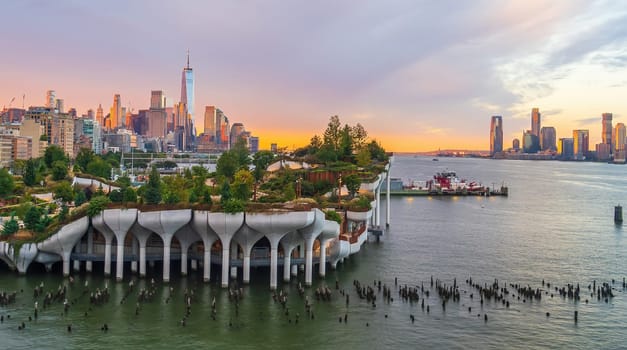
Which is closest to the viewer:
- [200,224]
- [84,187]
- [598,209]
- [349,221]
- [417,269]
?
[200,224]

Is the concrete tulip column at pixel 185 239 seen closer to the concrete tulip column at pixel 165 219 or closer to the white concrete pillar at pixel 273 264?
the concrete tulip column at pixel 165 219

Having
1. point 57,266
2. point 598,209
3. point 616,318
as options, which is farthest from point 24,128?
point 616,318

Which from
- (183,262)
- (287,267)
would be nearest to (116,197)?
(183,262)

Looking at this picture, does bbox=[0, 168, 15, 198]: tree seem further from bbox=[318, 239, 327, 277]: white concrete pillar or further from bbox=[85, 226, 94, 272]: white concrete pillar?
bbox=[318, 239, 327, 277]: white concrete pillar

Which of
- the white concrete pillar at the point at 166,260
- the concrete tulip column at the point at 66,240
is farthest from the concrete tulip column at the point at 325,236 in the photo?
the concrete tulip column at the point at 66,240

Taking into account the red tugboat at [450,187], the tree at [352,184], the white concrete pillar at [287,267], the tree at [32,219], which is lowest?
the white concrete pillar at [287,267]

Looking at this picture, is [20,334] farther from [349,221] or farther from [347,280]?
[349,221]
